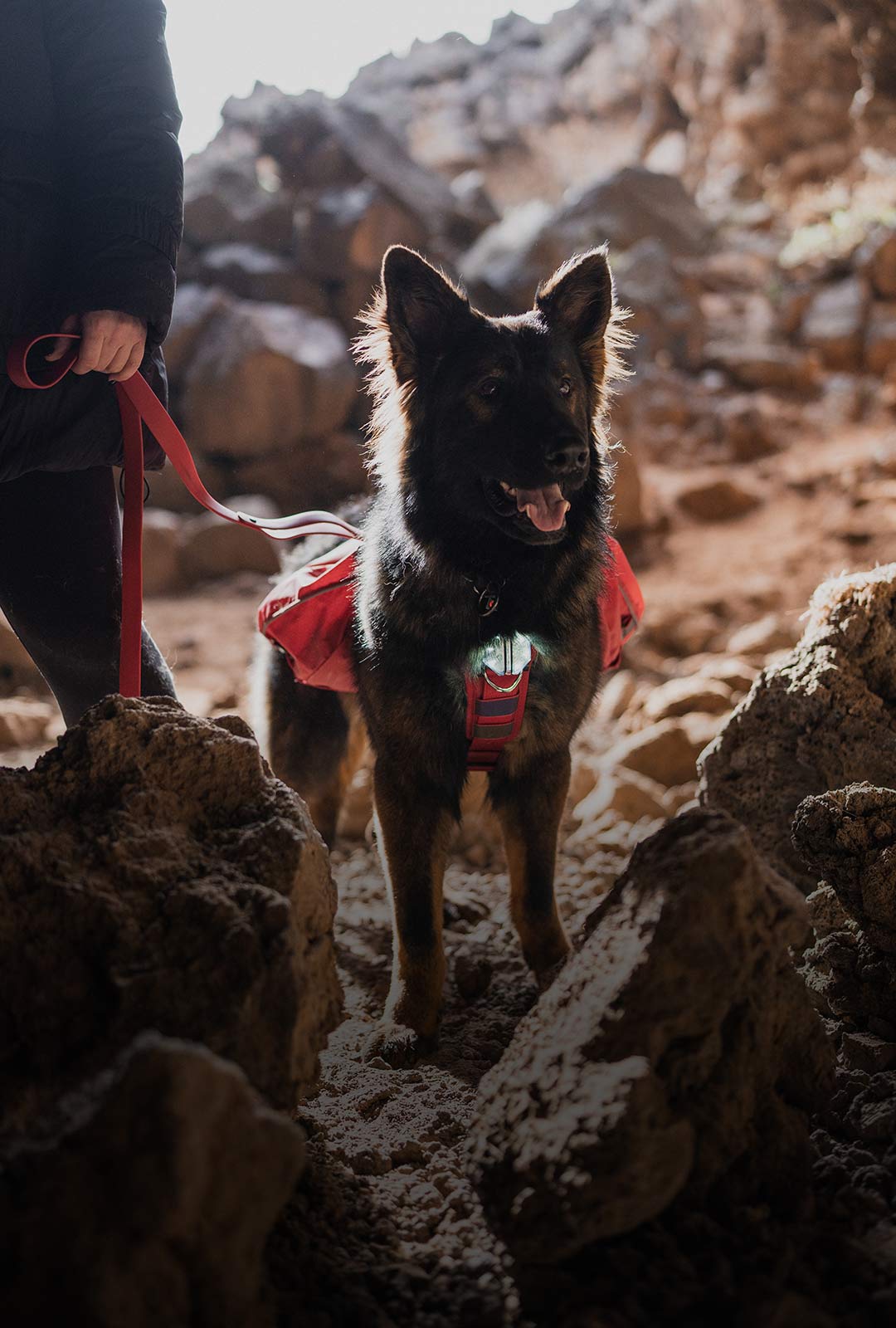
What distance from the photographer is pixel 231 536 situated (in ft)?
32.7

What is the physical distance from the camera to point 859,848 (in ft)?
6.73

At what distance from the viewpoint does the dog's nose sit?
241cm

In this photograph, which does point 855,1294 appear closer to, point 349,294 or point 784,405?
point 784,405

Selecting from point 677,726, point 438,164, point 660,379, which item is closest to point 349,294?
point 660,379

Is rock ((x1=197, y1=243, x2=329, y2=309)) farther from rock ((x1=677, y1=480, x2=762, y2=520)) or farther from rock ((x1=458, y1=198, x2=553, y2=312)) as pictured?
rock ((x1=677, y1=480, x2=762, y2=520))

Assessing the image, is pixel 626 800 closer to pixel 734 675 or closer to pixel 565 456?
pixel 734 675

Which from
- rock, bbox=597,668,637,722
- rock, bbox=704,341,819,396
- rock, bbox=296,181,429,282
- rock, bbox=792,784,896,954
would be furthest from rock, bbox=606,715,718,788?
rock, bbox=296,181,429,282

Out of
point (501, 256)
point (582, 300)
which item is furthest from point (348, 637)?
point (501, 256)

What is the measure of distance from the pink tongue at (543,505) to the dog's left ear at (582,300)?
2.13 feet

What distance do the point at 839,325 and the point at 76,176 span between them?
12.6 metres

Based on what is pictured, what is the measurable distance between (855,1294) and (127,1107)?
3.70ft

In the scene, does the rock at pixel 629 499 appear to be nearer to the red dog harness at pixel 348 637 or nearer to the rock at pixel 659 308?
the rock at pixel 659 308

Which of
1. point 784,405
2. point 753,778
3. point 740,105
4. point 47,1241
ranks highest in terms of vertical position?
point 740,105

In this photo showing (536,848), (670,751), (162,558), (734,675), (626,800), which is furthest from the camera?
(162,558)
